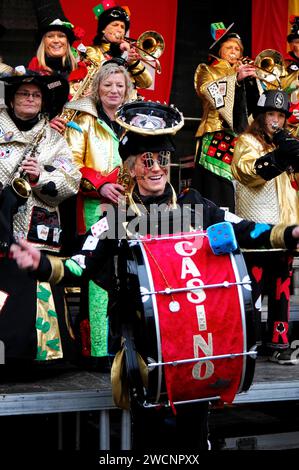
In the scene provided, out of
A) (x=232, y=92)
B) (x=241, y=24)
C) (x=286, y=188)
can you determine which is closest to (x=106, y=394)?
(x=286, y=188)

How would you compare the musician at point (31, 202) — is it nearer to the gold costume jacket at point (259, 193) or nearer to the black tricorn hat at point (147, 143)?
the black tricorn hat at point (147, 143)

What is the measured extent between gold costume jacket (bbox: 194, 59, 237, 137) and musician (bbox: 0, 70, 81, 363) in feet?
8.56

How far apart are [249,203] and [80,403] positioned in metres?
1.97

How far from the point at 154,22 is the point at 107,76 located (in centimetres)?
377

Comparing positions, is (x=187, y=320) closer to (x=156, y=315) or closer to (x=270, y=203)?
(x=156, y=315)

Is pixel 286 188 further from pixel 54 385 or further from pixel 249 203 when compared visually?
pixel 54 385

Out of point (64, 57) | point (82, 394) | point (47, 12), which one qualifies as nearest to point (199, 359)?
point (82, 394)

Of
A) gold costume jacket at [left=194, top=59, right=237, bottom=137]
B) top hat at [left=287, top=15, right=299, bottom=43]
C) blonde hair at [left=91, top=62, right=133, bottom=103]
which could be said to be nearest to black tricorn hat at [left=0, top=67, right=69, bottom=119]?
blonde hair at [left=91, top=62, right=133, bottom=103]

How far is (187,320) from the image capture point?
3.58m

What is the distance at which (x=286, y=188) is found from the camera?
5793mm

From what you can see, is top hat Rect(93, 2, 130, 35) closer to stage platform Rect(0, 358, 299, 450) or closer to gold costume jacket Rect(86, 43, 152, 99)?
gold costume jacket Rect(86, 43, 152, 99)

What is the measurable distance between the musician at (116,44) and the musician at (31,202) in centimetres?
167

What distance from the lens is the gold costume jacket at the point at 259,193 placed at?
18.5 feet

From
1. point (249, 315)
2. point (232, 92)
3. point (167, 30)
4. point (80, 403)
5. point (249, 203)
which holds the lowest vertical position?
point (80, 403)
